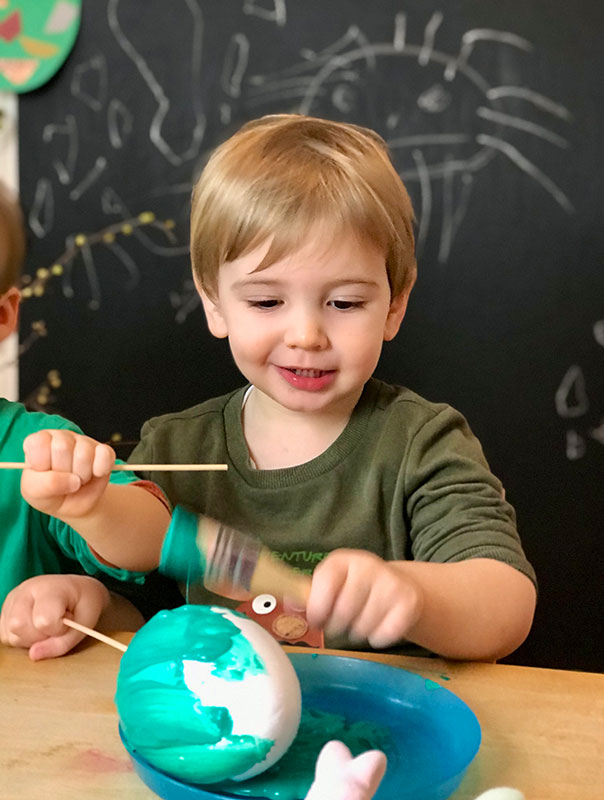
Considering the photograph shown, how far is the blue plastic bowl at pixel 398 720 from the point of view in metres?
0.56

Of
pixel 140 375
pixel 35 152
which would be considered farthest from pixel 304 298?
pixel 35 152

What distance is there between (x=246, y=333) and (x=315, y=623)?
41cm

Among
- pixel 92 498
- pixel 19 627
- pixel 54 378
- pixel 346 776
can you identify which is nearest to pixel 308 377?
pixel 92 498

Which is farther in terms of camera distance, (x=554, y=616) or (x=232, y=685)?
(x=554, y=616)

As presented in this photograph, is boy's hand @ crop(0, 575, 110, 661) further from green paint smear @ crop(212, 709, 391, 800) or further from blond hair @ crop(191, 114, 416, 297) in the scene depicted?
blond hair @ crop(191, 114, 416, 297)

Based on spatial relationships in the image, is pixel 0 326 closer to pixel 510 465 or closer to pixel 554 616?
pixel 510 465

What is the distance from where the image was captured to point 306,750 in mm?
635

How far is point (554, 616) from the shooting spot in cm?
200

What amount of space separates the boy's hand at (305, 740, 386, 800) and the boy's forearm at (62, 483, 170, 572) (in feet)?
1.29

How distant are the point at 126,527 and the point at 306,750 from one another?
1.04 ft

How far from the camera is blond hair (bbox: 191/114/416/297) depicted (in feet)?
3.10

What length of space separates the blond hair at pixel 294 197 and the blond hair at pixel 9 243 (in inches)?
8.9

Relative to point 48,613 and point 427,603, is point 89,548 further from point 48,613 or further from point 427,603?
point 427,603

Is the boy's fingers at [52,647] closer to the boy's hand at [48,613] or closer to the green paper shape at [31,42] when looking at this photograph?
the boy's hand at [48,613]
